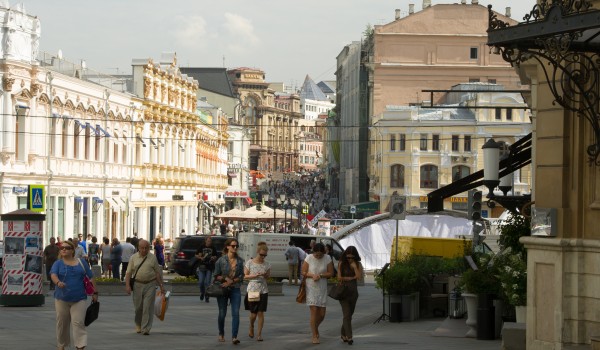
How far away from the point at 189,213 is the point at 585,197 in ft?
223

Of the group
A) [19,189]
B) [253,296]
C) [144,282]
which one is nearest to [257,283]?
[253,296]

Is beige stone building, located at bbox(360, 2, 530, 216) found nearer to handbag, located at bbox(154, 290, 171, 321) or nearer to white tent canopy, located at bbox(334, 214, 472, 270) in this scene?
white tent canopy, located at bbox(334, 214, 472, 270)

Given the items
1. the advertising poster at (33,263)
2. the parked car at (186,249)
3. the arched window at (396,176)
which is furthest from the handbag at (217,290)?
the arched window at (396,176)

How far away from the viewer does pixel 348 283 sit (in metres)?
20.1

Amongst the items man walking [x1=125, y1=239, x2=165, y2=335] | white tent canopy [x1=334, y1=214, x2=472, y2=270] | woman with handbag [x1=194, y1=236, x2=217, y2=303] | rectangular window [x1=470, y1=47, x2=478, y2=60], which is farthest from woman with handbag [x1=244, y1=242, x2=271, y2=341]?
rectangular window [x1=470, y1=47, x2=478, y2=60]

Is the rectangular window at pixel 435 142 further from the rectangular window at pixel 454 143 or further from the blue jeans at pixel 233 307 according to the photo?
the blue jeans at pixel 233 307

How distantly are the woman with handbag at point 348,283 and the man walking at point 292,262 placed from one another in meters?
19.3

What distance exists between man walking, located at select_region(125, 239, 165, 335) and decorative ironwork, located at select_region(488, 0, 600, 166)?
347 inches

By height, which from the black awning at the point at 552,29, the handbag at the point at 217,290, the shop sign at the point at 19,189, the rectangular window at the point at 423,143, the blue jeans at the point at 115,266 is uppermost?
the rectangular window at the point at 423,143

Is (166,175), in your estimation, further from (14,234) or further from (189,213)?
(14,234)

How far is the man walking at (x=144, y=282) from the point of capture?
68.9 ft

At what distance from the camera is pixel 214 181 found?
93.8 metres

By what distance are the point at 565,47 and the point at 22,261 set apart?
54.2 ft

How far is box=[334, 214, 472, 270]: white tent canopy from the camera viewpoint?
49938mm
